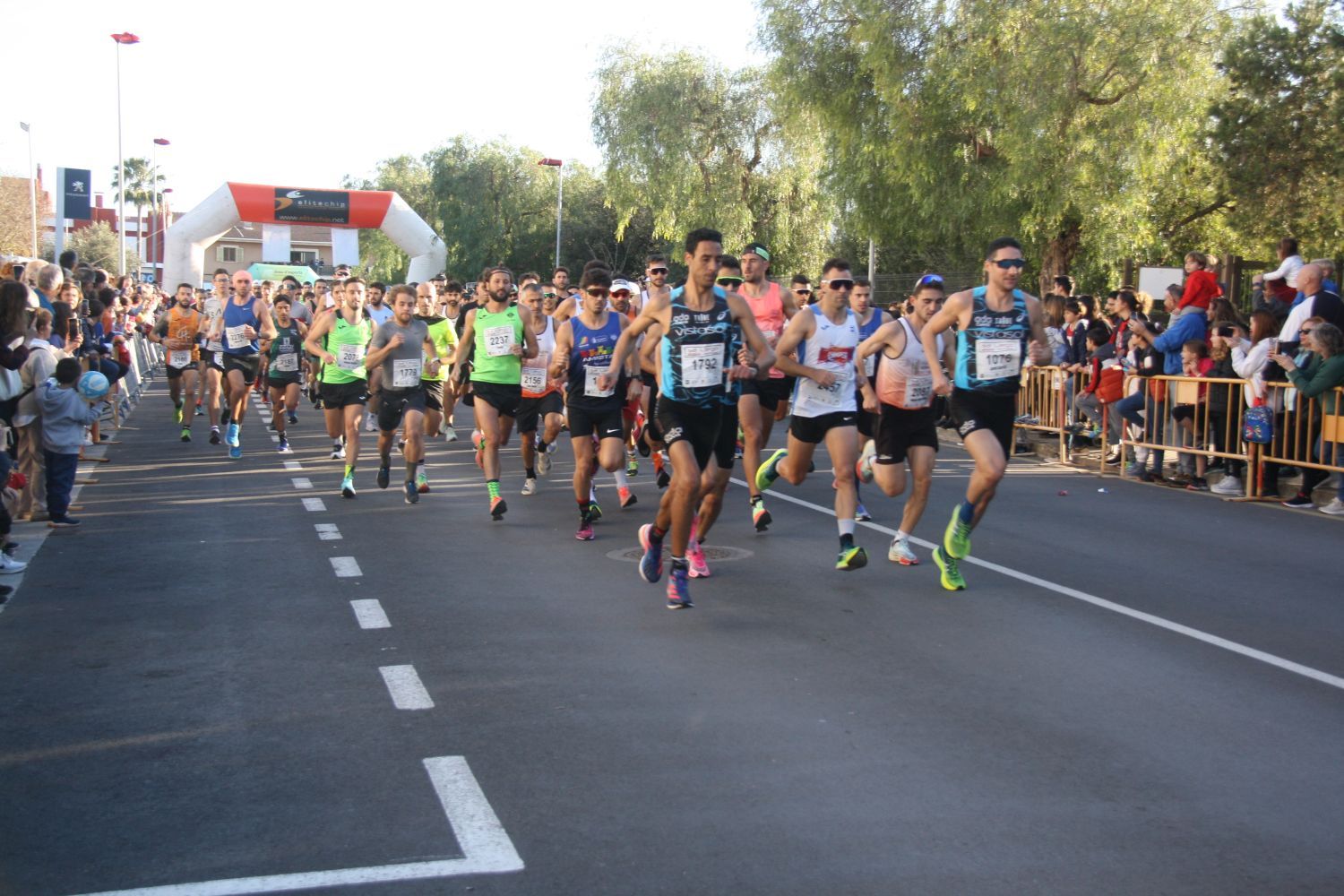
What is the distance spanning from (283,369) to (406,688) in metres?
11.4

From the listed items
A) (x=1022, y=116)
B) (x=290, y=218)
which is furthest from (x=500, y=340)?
(x=290, y=218)

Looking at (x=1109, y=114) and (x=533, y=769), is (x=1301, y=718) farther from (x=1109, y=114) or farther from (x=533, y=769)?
(x=1109, y=114)

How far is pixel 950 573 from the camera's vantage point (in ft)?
27.2

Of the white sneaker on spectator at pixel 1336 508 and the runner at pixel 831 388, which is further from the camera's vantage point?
the white sneaker on spectator at pixel 1336 508

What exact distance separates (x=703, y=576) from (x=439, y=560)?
186 centimetres

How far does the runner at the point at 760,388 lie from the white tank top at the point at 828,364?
4.16 feet

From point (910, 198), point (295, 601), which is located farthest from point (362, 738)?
point (910, 198)

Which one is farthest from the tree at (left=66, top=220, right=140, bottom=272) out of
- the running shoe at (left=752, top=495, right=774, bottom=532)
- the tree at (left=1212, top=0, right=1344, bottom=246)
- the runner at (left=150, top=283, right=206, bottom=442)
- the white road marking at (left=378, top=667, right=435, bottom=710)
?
the white road marking at (left=378, top=667, right=435, bottom=710)

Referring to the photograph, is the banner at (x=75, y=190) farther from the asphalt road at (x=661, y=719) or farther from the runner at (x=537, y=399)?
the asphalt road at (x=661, y=719)

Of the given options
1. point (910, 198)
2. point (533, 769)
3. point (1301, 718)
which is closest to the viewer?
point (533, 769)

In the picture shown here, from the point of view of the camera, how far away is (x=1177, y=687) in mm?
6137

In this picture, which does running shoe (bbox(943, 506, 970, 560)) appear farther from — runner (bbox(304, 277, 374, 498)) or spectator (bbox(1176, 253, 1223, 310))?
spectator (bbox(1176, 253, 1223, 310))

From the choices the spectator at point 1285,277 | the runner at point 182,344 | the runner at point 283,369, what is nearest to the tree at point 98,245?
the runner at point 182,344

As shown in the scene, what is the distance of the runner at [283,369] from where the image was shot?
1658cm
